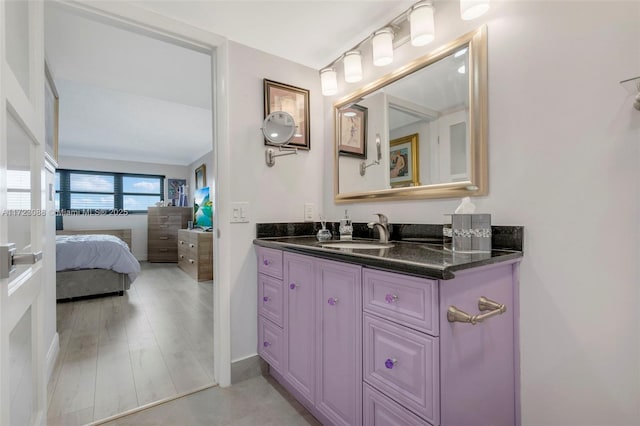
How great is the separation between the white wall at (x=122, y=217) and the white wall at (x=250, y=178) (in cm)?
564

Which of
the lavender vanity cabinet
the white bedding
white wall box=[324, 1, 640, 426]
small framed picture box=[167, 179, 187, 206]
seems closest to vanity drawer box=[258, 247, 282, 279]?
the lavender vanity cabinet

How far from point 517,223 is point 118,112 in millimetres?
4393

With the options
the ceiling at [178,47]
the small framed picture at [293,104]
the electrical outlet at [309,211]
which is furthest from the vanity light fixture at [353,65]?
the electrical outlet at [309,211]

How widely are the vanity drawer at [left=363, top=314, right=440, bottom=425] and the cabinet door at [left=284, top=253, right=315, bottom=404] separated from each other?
0.40m

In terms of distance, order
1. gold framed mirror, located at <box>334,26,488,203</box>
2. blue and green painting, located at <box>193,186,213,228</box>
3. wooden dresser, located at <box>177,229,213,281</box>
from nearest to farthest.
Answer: gold framed mirror, located at <box>334,26,488,203</box> → wooden dresser, located at <box>177,229,213,281</box> → blue and green painting, located at <box>193,186,213,228</box>

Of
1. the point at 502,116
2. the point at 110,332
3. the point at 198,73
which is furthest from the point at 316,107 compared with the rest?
the point at 110,332

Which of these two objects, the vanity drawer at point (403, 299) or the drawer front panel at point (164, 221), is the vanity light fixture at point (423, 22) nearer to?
the vanity drawer at point (403, 299)

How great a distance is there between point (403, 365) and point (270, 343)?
1.03 metres

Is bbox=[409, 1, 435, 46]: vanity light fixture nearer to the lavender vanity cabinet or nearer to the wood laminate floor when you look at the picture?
the lavender vanity cabinet

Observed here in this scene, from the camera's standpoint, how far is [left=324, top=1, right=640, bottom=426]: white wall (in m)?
0.97

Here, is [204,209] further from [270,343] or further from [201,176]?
[270,343]

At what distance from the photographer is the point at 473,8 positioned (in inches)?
49.5

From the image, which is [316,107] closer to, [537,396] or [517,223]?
[517,223]

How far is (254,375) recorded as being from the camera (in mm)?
1899
